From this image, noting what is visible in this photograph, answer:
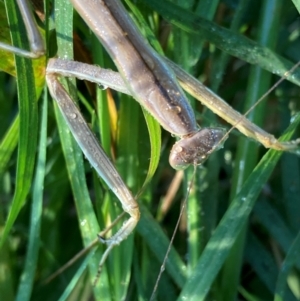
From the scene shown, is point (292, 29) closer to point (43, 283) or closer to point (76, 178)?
point (76, 178)

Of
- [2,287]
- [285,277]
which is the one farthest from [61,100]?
[285,277]

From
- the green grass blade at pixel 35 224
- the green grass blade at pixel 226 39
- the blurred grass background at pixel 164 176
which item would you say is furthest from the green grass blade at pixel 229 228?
the green grass blade at pixel 35 224

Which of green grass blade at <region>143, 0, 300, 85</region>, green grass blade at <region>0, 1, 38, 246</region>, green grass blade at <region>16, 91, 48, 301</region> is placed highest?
green grass blade at <region>143, 0, 300, 85</region>

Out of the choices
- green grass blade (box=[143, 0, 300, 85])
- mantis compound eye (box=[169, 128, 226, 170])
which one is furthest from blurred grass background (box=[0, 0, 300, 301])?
mantis compound eye (box=[169, 128, 226, 170])

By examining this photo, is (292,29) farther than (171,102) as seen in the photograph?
Yes

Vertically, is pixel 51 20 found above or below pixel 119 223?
above

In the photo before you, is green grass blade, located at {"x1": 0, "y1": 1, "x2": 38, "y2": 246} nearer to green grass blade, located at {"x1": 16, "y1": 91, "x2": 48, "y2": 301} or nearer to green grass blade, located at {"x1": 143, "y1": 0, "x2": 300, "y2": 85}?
green grass blade, located at {"x1": 16, "y1": 91, "x2": 48, "y2": 301}
